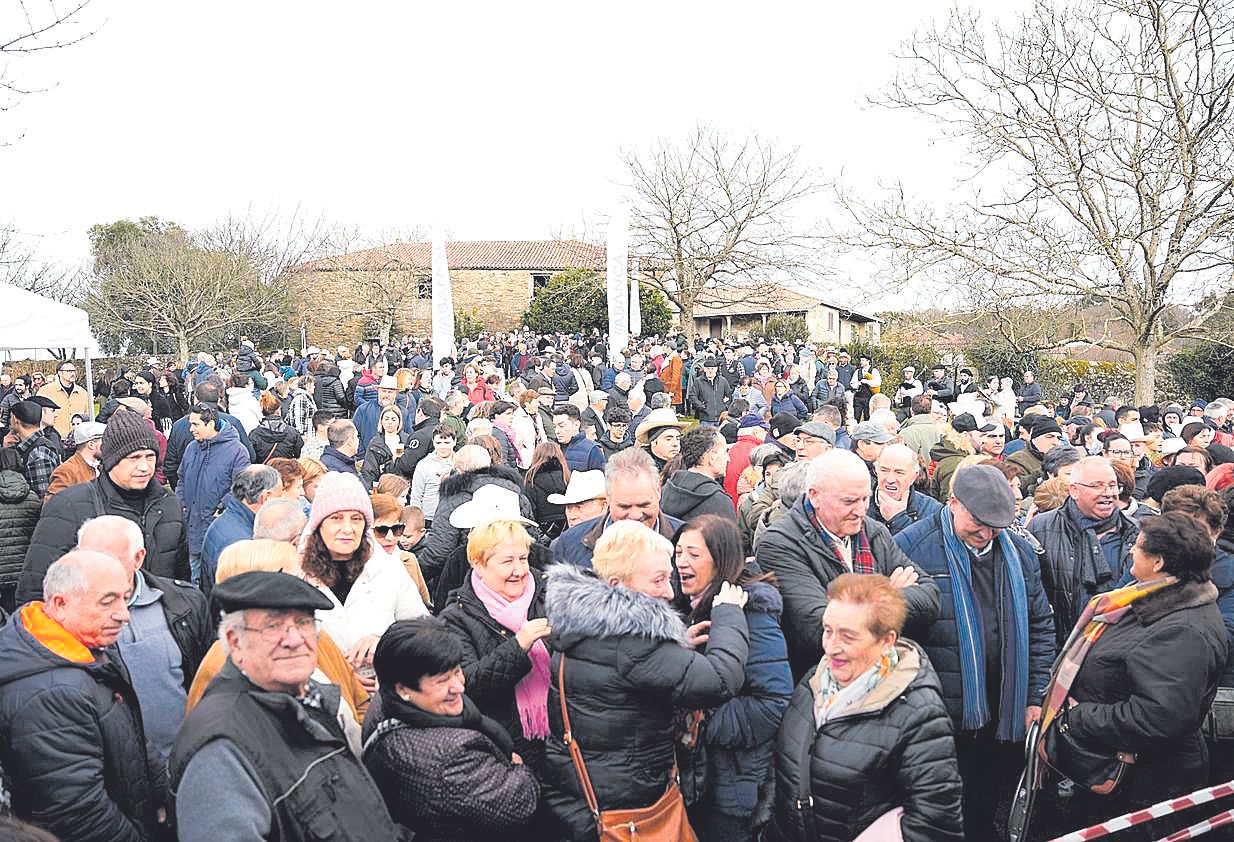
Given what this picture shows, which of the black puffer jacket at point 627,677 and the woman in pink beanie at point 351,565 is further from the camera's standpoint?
the woman in pink beanie at point 351,565

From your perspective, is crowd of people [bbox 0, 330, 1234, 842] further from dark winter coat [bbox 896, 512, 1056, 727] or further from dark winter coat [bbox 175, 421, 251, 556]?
dark winter coat [bbox 175, 421, 251, 556]

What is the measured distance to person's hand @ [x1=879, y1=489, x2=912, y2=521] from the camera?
5.17m

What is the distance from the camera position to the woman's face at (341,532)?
3865 millimetres

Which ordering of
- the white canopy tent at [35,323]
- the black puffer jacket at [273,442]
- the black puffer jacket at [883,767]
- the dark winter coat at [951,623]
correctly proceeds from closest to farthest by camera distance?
the black puffer jacket at [883,767] < the dark winter coat at [951,623] < the black puffer jacket at [273,442] < the white canopy tent at [35,323]

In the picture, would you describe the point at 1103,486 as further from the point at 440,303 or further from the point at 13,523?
the point at 440,303

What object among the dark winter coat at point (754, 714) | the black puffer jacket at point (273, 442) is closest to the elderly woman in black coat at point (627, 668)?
the dark winter coat at point (754, 714)

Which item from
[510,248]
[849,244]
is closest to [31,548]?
[849,244]

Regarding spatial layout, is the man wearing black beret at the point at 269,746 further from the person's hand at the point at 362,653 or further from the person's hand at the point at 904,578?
the person's hand at the point at 904,578

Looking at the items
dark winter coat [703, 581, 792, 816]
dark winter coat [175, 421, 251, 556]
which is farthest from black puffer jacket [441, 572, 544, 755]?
dark winter coat [175, 421, 251, 556]

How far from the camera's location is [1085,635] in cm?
373

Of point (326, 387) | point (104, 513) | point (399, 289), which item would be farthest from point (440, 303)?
point (399, 289)

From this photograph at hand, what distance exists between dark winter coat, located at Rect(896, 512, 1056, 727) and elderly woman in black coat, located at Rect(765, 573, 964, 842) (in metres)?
0.99

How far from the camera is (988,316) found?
1730 cm

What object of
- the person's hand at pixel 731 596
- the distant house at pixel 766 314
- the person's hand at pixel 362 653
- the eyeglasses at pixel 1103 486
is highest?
the distant house at pixel 766 314
